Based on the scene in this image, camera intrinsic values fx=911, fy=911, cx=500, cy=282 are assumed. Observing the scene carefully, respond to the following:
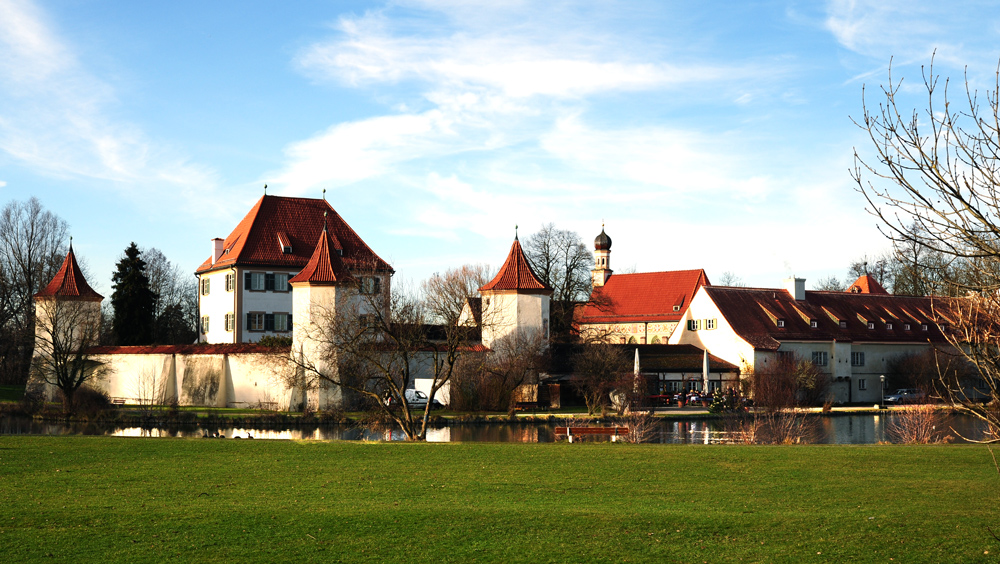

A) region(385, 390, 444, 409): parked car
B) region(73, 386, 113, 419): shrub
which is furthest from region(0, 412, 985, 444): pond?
region(385, 390, 444, 409): parked car

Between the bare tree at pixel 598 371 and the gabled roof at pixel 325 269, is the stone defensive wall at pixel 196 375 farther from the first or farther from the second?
the bare tree at pixel 598 371

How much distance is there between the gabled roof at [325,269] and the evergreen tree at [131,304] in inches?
599

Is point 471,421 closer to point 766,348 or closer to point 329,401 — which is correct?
point 329,401

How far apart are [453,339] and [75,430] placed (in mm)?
13969

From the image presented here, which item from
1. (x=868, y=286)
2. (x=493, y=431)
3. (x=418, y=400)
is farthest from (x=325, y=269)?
(x=868, y=286)

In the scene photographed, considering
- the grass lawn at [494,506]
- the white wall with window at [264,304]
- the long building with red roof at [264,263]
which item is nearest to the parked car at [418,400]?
the long building with red roof at [264,263]

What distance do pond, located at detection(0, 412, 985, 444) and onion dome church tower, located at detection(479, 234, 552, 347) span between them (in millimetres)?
8690

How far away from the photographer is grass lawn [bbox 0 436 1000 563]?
876 centimetres

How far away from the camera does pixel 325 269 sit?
37.0m

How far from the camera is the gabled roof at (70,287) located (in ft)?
133

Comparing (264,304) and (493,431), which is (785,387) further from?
(264,304)

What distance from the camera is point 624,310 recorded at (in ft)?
218

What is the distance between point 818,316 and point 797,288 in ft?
7.32

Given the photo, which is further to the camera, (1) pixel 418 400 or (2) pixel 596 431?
(1) pixel 418 400
